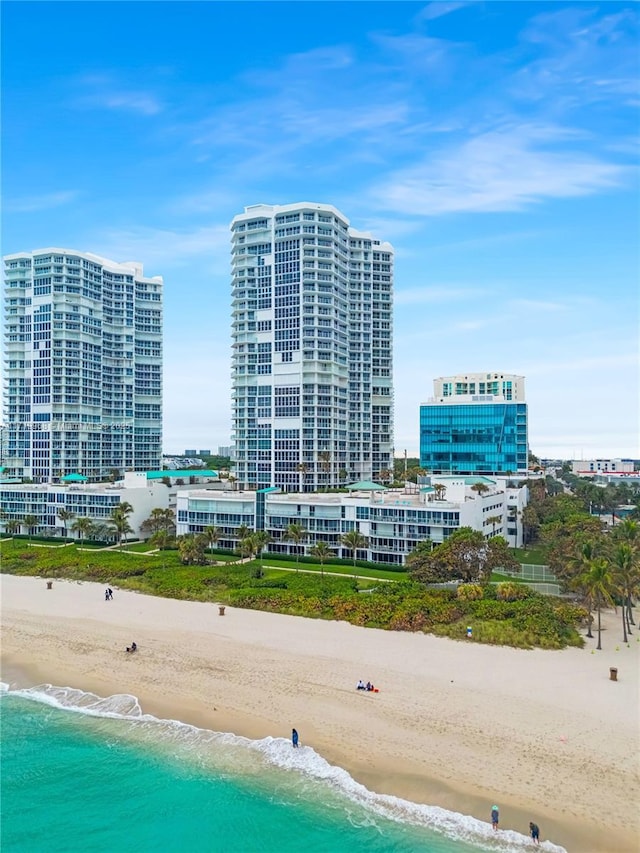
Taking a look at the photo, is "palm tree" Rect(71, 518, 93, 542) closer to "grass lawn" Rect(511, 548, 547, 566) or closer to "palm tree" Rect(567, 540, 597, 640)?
"grass lawn" Rect(511, 548, 547, 566)

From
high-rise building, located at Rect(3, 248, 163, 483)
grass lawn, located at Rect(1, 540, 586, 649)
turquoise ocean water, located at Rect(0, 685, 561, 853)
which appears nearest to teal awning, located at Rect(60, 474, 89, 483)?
high-rise building, located at Rect(3, 248, 163, 483)

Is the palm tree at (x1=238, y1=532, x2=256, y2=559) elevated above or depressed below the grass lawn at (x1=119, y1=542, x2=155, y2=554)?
above

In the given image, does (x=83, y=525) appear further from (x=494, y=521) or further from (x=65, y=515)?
(x=494, y=521)

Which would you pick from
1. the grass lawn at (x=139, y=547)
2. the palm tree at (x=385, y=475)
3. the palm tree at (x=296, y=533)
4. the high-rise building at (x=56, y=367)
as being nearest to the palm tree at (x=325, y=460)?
the palm tree at (x=385, y=475)

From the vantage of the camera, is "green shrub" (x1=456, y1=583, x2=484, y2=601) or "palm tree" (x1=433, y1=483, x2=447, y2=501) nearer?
"green shrub" (x1=456, y1=583, x2=484, y2=601)

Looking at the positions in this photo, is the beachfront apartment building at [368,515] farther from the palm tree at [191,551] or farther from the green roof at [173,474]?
the green roof at [173,474]

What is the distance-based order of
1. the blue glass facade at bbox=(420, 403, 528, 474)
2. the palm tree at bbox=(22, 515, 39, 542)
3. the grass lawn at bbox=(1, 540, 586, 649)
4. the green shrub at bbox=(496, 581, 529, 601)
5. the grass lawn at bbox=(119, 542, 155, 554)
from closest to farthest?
the grass lawn at bbox=(1, 540, 586, 649)
the green shrub at bbox=(496, 581, 529, 601)
the grass lawn at bbox=(119, 542, 155, 554)
the palm tree at bbox=(22, 515, 39, 542)
the blue glass facade at bbox=(420, 403, 528, 474)

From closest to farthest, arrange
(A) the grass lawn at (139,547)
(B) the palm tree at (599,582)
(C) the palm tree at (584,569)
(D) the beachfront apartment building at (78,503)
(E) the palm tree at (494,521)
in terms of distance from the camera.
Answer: (B) the palm tree at (599,582) → (C) the palm tree at (584,569) → (E) the palm tree at (494,521) → (A) the grass lawn at (139,547) → (D) the beachfront apartment building at (78,503)

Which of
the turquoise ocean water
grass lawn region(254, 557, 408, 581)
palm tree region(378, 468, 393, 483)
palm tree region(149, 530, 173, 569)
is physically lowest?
the turquoise ocean water
